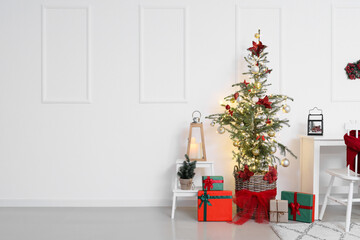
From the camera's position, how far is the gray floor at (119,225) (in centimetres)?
260

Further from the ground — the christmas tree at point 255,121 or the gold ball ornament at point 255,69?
the gold ball ornament at point 255,69

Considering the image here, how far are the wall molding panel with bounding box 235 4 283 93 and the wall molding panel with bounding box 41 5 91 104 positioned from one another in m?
1.66

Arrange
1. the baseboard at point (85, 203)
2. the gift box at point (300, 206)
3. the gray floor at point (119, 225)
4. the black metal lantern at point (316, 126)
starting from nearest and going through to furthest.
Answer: the gray floor at point (119, 225)
the gift box at point (300, 206)
the black metal lantern at point (316, 126)
the baseboard at point (85, 203)

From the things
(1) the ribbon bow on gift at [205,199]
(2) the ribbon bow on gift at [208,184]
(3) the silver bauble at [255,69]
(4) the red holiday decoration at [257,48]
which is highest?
(4) the red holiday decoration at [257,48]

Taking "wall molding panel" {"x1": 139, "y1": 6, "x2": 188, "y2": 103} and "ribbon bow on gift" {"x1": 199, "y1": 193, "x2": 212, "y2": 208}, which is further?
"wall molding panel" {"x1": 139, "y1": 6, "x2": 188, "y2": 103}

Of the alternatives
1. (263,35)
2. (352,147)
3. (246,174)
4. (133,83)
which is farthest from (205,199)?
(263,35)

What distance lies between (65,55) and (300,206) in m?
2.85

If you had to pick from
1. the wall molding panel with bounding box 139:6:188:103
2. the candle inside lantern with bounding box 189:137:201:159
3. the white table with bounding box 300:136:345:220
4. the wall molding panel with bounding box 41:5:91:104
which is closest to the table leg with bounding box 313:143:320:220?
the white table with bounding box 300:136:345:220

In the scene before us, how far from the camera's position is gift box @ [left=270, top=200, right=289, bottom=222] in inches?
114

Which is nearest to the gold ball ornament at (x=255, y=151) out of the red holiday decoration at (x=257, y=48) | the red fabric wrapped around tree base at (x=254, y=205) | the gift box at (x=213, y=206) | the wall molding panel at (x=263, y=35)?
the red fabric wrapped around tree base at (x=254, y=205)

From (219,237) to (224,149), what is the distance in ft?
3.77

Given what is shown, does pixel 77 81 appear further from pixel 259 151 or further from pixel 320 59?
pixel 320 59

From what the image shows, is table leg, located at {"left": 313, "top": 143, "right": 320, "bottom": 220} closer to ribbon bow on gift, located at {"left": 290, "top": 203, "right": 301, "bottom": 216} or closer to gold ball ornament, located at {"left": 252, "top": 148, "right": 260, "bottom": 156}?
ribbon bow on gift, located at {"left": 290, "top": 203, "right": 301, "bottom": 216}

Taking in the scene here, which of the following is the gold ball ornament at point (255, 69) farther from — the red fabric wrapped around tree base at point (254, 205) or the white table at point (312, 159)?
the red fabric wrapped around tree base at point (254, 205)
